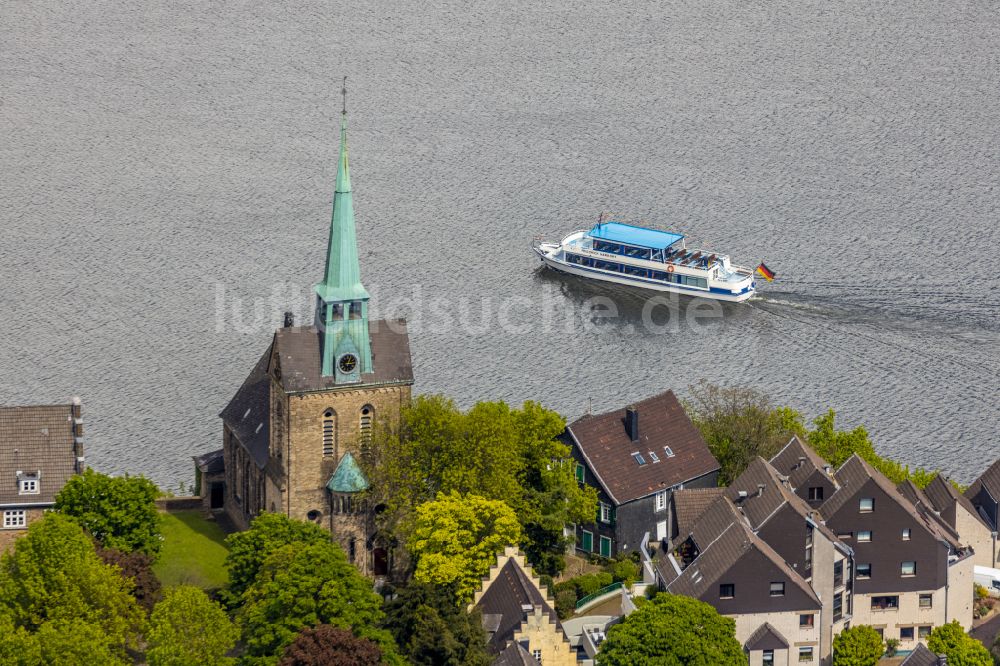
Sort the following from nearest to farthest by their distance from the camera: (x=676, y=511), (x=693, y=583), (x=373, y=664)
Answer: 1. (x=373, y=664)
2. (x=693, y=583)
3. (x=676, y=511)

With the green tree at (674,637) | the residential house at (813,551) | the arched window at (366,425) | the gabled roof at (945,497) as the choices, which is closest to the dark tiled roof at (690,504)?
the residential house at (813,551)

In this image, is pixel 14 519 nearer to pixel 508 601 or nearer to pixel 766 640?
pixel 508 601

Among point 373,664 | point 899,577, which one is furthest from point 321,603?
point 899,577

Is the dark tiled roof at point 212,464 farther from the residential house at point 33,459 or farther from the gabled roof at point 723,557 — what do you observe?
the gabled roof at point 723,557

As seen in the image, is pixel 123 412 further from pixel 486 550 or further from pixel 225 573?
pixel 486 550

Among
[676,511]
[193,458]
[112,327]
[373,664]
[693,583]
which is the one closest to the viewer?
[373,664]

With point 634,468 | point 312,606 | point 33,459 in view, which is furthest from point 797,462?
point 33,459
